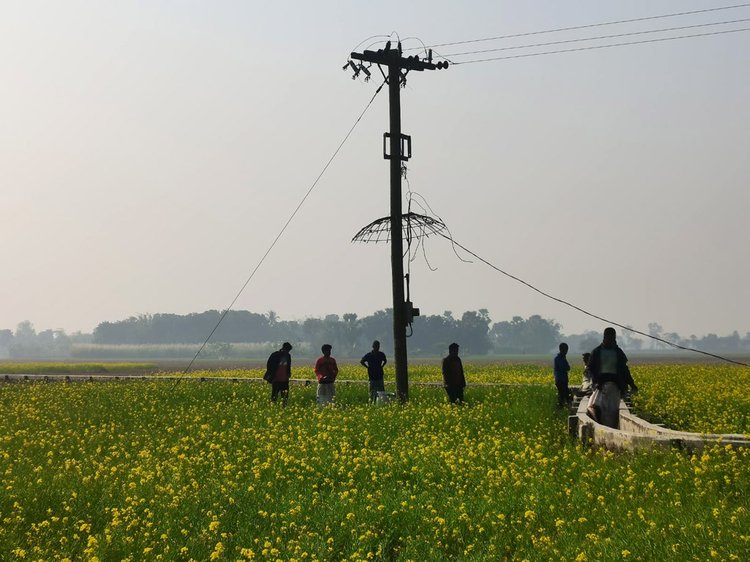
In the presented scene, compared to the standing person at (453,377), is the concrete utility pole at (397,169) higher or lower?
higher

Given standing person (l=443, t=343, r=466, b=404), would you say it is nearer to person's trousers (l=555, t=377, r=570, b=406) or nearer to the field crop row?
person's trousers (l=555, t=377, r=570, b=406)

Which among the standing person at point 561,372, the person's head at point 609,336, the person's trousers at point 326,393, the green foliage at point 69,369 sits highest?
the person's head at point 609,336

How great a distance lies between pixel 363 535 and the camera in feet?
27.1

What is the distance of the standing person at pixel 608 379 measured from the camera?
46.2ft

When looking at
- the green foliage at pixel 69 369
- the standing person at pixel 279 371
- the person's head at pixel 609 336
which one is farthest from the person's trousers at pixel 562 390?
the green foliage at pixel 69 369

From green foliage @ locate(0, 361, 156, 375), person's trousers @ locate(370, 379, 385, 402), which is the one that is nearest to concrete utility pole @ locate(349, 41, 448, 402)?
person's trousers @ locate(370, 379, 385, 402)

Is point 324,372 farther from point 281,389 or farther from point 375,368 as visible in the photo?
point 281,389

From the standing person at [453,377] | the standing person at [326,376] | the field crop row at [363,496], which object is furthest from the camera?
the standing person at [326,376]

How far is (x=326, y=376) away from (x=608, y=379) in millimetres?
8455

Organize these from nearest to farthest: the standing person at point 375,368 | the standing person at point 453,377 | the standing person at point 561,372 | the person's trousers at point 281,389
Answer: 1. the standing person at point 453,377
2. the standing person at point 561,372
3. the standing person at point 375,368
4. the person's trousers at point 281,389

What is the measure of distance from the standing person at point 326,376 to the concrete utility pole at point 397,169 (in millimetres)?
1800

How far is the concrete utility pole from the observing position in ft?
69.8

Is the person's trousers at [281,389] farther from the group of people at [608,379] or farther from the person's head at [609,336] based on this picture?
the person's head at [609,336]

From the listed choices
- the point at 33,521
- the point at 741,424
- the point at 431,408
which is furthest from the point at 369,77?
the point at 33,521
